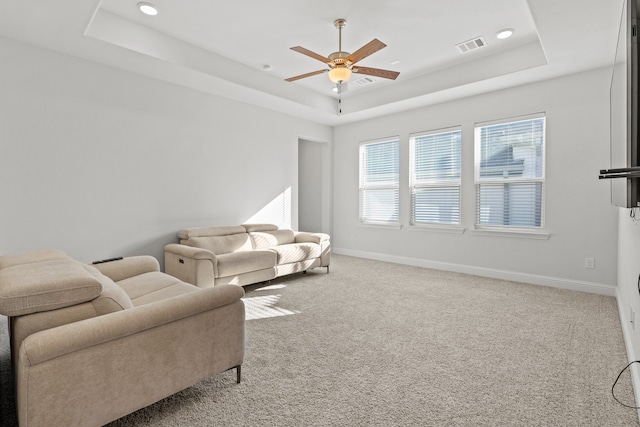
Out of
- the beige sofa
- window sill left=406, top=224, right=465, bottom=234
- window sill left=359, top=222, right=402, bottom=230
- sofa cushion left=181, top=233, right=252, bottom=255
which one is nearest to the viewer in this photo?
the beige sofa

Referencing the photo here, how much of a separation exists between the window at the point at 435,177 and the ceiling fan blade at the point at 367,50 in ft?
8.97

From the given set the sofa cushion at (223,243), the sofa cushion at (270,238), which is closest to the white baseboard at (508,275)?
the sofa cushion at (270,238)

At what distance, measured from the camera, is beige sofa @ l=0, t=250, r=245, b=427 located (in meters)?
1.35

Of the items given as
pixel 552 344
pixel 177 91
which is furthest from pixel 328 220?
pixel 552 344

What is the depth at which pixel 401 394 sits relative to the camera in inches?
77.4

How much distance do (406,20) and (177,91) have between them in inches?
124

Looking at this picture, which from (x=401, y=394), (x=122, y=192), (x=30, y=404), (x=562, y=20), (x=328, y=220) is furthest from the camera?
(x=328, y=220)

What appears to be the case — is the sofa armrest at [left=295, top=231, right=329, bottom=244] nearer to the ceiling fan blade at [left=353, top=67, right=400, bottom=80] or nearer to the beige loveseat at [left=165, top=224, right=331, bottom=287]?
the beige loveseat at [left=165, top=224, right=331, bottom=287]

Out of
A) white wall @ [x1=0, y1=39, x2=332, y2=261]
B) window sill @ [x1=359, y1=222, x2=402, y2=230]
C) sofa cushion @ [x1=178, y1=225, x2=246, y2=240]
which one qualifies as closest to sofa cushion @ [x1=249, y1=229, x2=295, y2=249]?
sofa cushion @ [x1=178, y1=225, x2=246, y2=240]

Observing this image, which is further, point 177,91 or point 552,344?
point 177,91

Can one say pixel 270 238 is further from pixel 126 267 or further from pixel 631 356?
pixel 631 356

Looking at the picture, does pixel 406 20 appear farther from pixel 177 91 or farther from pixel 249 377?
pixel 249 377

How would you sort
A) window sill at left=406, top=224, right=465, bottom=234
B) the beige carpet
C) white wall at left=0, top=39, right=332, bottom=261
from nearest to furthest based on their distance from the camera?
the beige carpet, white wall at left=0, top=39, right=332, bottom=261, window sill at left=406, top=224, right=465, bottom=234

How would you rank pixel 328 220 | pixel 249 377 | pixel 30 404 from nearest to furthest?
1. pixel 30 404
2. pixel 249 377
3. pixel 328 220
